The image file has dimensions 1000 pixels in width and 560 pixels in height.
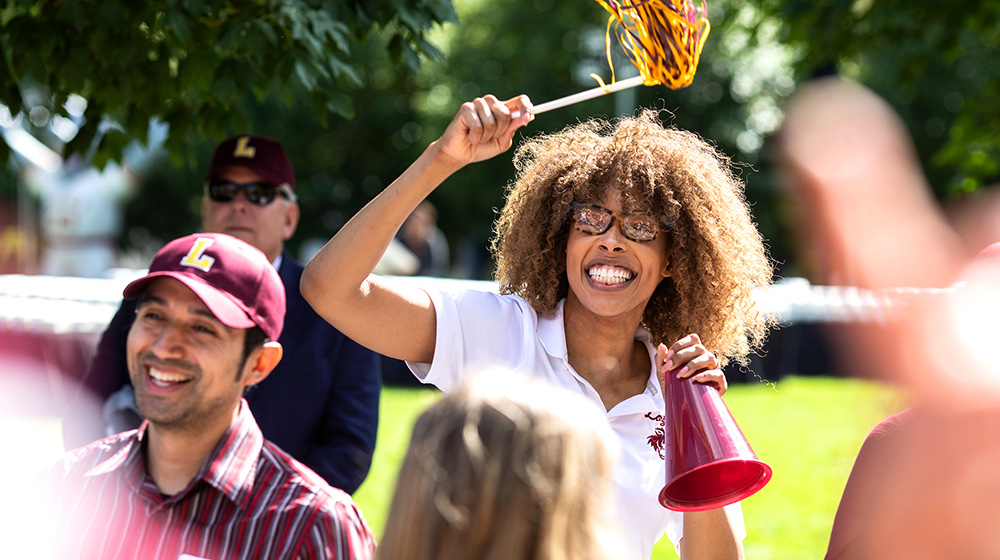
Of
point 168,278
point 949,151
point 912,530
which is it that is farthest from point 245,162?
point 949,151

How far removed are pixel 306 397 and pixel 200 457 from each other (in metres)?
1.06

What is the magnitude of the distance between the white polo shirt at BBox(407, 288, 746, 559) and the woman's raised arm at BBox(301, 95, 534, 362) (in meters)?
0.06

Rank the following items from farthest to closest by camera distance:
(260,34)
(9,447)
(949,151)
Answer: (949,151) < (9,447) < (260,34)

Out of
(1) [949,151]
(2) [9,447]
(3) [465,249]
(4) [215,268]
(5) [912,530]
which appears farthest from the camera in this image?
(3) [465,249]

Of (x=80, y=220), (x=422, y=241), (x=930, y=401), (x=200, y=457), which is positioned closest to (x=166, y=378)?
(x=200, y=457)

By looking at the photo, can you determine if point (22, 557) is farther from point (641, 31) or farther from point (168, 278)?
point (641, 31)

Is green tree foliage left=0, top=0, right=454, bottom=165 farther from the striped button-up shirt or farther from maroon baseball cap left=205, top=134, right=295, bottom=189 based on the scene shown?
the striped button-up shirt

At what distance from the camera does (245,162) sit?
3.74 metres

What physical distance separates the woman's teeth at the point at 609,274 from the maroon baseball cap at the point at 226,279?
0.82m

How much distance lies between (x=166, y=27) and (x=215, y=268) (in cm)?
144

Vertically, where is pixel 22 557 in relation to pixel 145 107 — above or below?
below

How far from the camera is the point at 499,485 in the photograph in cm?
136

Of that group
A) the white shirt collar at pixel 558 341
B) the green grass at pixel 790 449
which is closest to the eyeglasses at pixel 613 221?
the white shirt collar at pixel 558 341

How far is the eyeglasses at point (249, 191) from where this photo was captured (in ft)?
12.3
